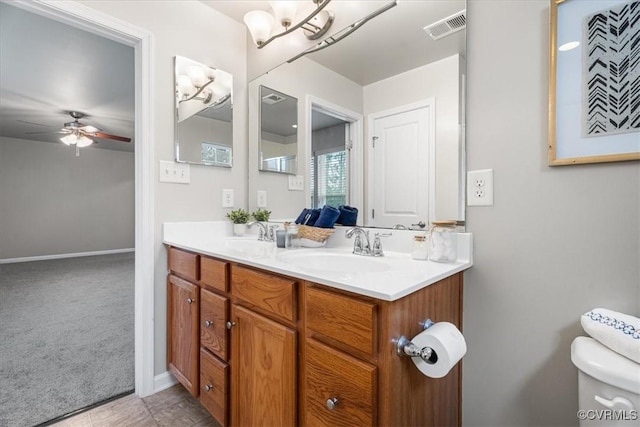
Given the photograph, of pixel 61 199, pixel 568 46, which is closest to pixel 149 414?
pixel 568 46

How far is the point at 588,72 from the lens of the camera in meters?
0.84

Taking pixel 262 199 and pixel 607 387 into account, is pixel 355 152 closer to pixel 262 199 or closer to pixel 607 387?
pixel 262 199

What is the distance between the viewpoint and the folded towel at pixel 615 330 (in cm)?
67

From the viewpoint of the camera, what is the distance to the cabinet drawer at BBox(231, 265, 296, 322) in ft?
3.03

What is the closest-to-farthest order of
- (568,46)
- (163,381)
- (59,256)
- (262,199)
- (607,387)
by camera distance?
(607,387)
(568,46)
(163,381)
(262,199)
(59,256)

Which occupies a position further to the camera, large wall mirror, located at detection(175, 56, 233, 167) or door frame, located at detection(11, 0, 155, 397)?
large wall mirror, located at detection(175, 56, 233, 167)

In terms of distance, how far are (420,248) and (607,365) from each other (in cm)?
56

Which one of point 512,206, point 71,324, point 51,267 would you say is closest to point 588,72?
point 512,206

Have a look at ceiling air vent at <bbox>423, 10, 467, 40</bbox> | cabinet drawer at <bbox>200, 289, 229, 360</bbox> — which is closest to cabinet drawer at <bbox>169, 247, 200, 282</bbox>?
cabinet drawer at <bbox>200, 289, 229, 360</bbox>

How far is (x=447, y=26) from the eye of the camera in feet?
3.65

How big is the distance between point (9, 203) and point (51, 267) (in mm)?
1564

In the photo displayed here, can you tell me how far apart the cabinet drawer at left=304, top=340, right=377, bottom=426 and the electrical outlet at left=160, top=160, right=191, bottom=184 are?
52.3 inches

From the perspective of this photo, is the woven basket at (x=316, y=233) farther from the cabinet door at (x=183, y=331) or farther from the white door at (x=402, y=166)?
the cabinet door at (x=183, y=331)

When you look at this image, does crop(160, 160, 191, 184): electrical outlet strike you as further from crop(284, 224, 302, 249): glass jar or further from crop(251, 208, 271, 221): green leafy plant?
crop(284, 224, 302, 249): glass jar
